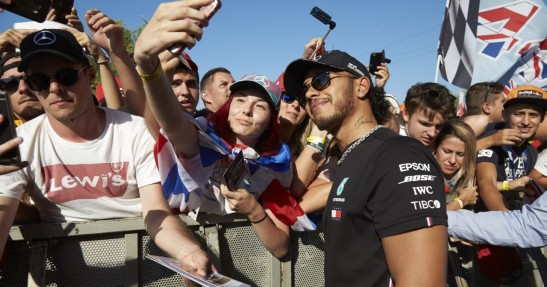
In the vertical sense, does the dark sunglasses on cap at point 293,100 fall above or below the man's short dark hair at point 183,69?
below

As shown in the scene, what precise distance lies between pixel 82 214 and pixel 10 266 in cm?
48

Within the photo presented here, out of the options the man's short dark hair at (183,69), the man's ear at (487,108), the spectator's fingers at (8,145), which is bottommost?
the spectator's fingers at (8,145)

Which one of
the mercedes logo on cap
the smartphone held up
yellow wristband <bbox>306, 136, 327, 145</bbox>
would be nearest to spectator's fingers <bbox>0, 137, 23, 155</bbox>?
the mercedes logo on cap

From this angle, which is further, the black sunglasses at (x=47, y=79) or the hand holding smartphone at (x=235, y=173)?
the black sunglasses at (x=47, y=79)

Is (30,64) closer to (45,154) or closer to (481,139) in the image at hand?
(45,154)

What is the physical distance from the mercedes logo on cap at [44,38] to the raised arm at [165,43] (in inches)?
30.1

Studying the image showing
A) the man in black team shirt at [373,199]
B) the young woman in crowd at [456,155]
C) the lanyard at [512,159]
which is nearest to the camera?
the man in black team shirt at [373,199]

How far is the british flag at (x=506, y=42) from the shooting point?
8.64 metres

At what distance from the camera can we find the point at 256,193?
3.23 m

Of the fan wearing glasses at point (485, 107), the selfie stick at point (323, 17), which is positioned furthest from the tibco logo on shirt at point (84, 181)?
the fan wearing glasses at point (485, 107)

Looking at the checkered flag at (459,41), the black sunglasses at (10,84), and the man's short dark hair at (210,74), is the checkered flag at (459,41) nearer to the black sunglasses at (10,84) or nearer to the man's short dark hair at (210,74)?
the man's short dark hair at (210,74)

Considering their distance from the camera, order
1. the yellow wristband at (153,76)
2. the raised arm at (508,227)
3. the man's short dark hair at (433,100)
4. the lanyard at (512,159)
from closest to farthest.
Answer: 1. the yellow wristband at (153,76)
2. the raised arm at (508,227)
3. the man's short dark hair at (433,100)
4. the lanyard at (512,159)

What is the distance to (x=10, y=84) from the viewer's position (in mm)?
3385

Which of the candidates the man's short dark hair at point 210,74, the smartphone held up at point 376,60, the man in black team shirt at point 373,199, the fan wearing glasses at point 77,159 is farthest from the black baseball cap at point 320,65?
the man's short dark hair at point 210,74
